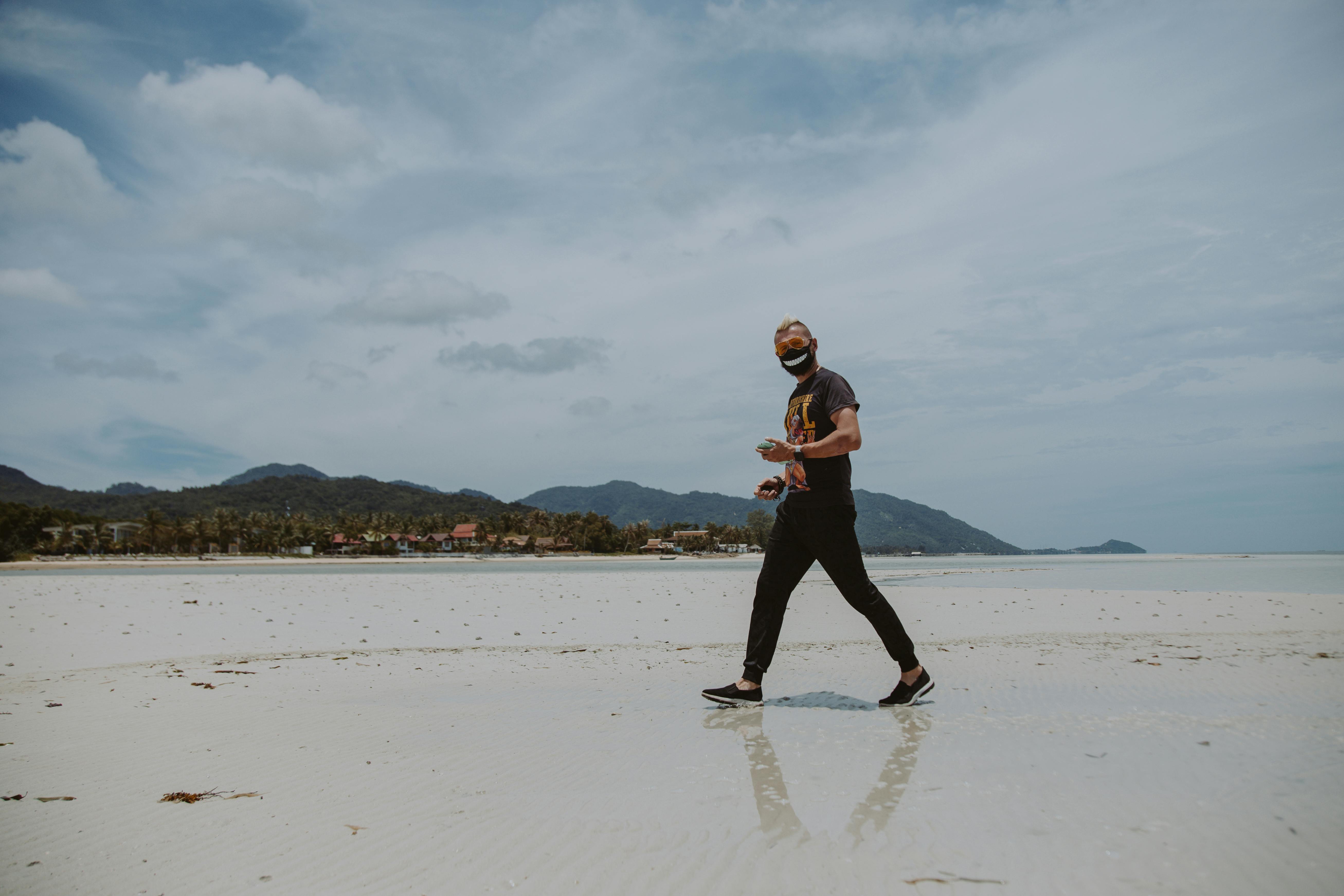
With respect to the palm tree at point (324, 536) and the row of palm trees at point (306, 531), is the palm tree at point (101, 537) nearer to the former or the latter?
the row of palm trees at point (306, 531)

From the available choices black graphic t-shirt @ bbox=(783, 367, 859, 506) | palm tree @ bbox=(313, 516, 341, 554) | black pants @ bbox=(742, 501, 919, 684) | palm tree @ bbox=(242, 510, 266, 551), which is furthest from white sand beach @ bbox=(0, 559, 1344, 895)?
palm tree @ bbox=(313, 516, 341, 554)

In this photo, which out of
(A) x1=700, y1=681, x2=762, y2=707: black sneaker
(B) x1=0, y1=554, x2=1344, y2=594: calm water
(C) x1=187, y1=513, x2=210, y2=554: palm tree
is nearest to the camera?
(A) x1=700, y1=681, x2=762, y2=707: black sneaker

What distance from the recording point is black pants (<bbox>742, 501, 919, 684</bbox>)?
458 centimetres

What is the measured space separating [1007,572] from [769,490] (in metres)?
40.2

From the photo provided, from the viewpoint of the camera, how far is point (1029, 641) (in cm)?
801

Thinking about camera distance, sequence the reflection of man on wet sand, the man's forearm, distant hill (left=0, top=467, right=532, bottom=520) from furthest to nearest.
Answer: distant hill (left=0, top=467, right=532, bottom=520) < the man's forearm < the reflection of man on wet sand

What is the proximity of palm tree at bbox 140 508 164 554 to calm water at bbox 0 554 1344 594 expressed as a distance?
44643mm

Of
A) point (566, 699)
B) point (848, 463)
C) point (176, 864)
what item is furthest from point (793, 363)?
point (176, 864)

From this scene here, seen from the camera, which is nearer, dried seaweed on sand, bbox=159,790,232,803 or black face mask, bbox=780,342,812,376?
dried seaweed on sand, bbox=159,790,232,803

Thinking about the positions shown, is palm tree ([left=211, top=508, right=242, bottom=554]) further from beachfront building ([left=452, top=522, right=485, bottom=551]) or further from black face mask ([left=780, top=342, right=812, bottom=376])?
black face mask ([left=780, top=342, right=812, bottom=376])

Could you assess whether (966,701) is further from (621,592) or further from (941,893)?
(621,592)

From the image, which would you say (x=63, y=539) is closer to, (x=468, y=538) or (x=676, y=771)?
(x=468, y=538)

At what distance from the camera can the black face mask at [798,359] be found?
194 inches

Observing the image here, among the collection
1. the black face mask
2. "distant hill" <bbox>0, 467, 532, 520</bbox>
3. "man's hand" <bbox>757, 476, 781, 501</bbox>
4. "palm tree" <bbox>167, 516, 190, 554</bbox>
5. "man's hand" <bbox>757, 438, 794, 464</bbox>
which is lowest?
"palm tree" <bbox>167, 516, 190, 554</bbox>
